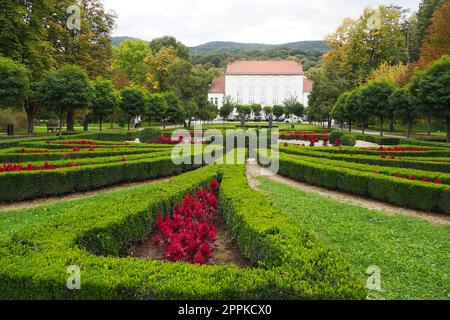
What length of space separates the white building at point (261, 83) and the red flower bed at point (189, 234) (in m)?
68.0

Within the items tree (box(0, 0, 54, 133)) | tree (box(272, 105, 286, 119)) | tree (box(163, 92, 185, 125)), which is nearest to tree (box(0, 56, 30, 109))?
tree (box(0, 0, 54, 133))

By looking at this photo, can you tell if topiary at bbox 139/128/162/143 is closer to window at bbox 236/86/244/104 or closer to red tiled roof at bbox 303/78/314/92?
window at bbox 236/86/244/104

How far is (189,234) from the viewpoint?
493 cm

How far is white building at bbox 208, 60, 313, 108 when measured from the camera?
73.2m

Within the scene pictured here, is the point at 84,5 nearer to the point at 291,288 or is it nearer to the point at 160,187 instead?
the point at 160,187

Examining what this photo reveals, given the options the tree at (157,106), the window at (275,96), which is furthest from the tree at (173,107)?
the window at (275,96)

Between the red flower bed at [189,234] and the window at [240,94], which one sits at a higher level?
the window at [240,94]

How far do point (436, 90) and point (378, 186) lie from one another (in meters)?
13.2

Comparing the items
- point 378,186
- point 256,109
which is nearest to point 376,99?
point 378,186

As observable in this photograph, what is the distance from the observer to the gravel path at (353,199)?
766 centimetres

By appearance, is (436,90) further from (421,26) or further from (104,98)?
(421,26)

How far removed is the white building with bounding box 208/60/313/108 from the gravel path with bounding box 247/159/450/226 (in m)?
62.5

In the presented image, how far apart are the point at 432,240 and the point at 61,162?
915cm

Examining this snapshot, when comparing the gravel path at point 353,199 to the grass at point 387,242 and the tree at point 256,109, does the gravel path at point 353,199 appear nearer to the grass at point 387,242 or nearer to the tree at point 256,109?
the grass at point 387,242
